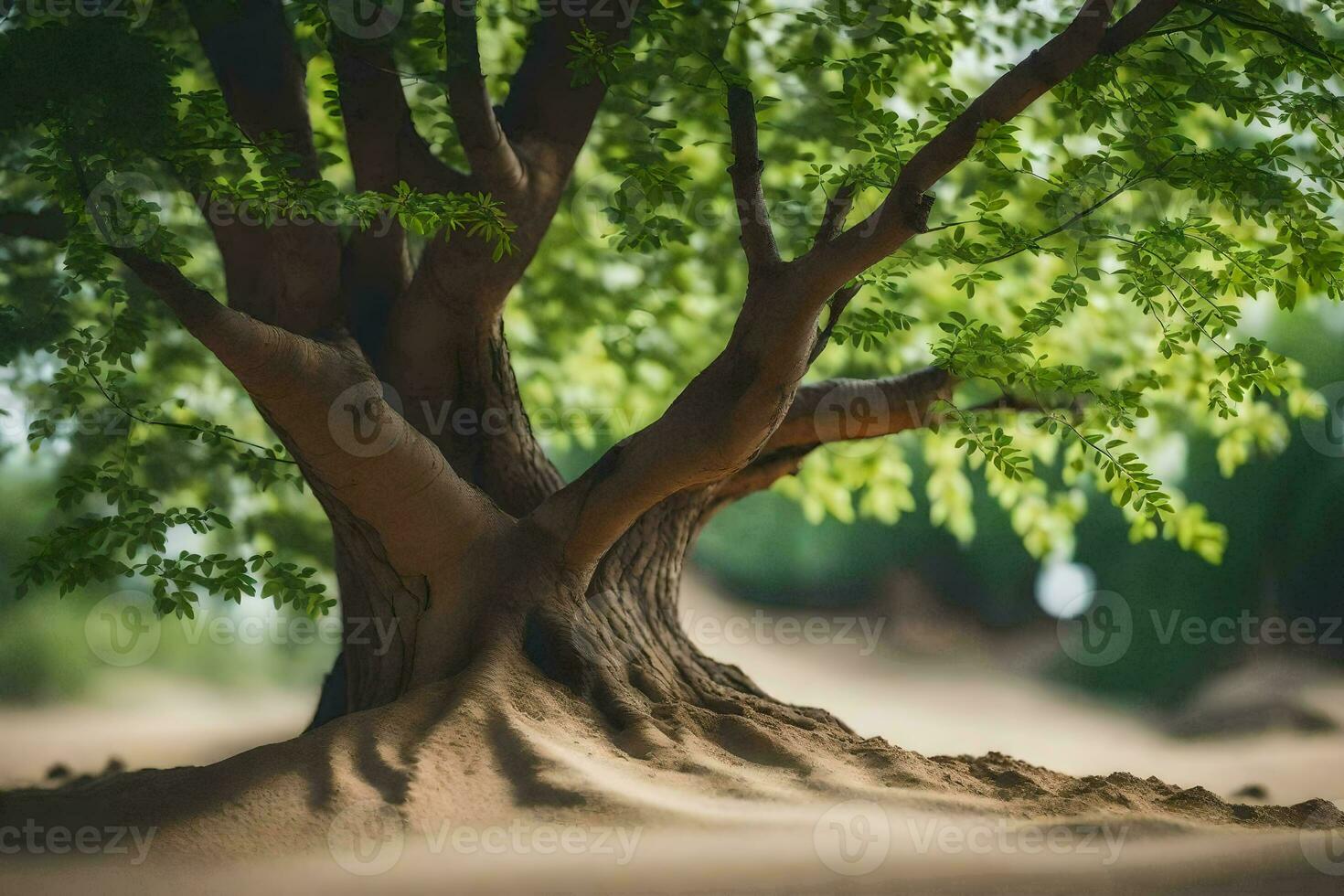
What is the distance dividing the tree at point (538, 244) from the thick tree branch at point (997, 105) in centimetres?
1

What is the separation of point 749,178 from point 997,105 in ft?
2.38

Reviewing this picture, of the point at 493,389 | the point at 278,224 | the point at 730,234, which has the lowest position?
the point at 493,389

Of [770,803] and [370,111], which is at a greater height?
[370,111]

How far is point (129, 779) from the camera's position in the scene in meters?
3.67

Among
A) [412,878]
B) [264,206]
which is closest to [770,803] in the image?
[412,878]

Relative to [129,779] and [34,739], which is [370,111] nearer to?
[129,779]

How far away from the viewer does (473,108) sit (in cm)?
376

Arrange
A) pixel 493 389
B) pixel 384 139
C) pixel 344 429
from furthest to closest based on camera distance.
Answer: pixel 493 389
pixel 384 139
pixel 344 429

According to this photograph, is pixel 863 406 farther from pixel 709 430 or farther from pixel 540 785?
pixel 540 785

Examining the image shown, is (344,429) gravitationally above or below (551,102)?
below

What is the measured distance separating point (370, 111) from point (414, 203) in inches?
40.1

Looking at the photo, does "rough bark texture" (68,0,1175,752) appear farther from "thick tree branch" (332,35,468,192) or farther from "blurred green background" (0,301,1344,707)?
"blurred green background" (0,301,1344,707)

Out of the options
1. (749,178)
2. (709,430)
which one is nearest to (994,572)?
(709,430)

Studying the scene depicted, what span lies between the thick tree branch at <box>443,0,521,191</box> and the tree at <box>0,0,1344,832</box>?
0.5 inches
